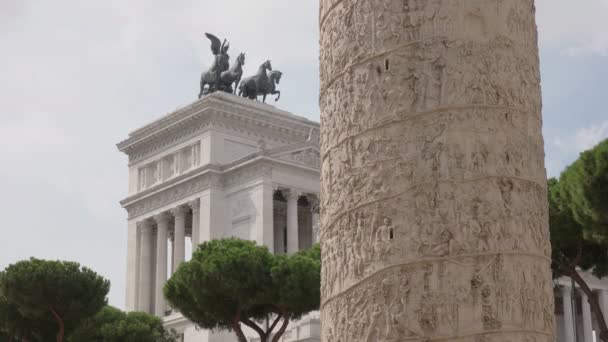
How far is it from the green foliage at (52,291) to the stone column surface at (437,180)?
2669 centimetres

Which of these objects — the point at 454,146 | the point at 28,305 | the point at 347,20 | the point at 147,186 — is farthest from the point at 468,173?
the point at 147,186

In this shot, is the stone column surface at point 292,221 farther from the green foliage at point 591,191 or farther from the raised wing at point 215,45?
the green foliage at point 591,191

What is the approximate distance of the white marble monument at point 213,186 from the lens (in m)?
45.3

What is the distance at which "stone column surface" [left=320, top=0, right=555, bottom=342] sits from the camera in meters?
7.02

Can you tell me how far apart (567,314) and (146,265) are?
18091mm

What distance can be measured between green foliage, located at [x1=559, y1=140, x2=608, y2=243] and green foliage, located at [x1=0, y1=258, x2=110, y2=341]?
1614 cm

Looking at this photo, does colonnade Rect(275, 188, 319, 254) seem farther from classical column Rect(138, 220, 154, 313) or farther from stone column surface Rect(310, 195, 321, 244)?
classical column Rect(138, 220, 154, 313)

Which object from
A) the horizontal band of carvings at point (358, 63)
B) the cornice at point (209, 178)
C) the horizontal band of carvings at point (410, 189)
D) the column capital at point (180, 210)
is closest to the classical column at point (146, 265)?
the cornice at point (209, 178)

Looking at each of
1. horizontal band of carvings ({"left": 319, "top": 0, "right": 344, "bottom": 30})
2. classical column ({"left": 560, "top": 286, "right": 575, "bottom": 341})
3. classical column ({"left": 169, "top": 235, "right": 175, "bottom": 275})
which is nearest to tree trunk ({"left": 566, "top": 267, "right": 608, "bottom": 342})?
horizontal band of carvings ({"left": 319, "top": 0, "right": 344, "bottom": 30})

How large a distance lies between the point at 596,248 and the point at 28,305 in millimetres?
16429

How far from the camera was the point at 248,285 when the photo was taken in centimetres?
3120

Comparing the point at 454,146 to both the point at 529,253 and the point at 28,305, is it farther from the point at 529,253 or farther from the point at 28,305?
the point at 28,305

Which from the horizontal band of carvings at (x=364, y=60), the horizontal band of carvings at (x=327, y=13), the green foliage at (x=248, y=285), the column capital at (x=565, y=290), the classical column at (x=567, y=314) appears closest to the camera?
the horizontal band of carvings at (x=364, y=60)

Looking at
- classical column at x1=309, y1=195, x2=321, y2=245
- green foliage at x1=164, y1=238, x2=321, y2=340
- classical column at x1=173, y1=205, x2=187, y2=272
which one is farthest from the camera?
classical column at x1=173, y1=205, x2=187, y2=272
